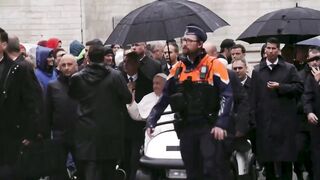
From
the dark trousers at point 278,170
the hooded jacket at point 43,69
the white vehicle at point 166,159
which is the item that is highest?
the hooded jacket at point 43,69

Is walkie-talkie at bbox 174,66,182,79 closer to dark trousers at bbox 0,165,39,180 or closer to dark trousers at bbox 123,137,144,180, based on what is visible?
dark trousers at bbox 0,165,39,180

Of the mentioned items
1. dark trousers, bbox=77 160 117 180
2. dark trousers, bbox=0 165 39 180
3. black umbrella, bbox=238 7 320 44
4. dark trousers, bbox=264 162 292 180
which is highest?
black umbrella, bbox=238 7 320 44

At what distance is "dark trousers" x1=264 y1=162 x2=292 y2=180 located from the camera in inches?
489

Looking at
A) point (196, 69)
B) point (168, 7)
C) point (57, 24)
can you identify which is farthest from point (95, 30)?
point (196, 69)

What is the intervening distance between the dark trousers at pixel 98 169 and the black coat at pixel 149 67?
1.71 metres

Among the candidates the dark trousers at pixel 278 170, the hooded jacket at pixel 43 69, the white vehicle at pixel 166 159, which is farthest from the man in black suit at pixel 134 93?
the dark trousers at pixel 278 170

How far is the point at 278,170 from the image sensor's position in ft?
40.8

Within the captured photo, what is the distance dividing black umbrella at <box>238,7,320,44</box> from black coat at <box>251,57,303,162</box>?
→ 1.43 meters

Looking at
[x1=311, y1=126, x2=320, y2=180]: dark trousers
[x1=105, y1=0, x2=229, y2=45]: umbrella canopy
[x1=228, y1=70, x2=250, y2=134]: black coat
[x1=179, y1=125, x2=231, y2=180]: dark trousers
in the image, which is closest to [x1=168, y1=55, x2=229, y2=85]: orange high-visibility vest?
[x1=179, y1=125, x2=231, y2=180]: dark trousers

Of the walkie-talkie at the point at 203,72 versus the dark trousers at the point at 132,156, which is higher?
the walkie-talkie at the point at 203,72

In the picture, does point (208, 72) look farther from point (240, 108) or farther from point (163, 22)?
point (163, 22)

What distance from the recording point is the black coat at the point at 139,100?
12.7 meters

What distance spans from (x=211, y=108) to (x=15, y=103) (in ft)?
6.84

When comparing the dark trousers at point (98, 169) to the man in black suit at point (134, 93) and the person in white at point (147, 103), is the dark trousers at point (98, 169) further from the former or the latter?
the man in black suit at point (134, 93)
